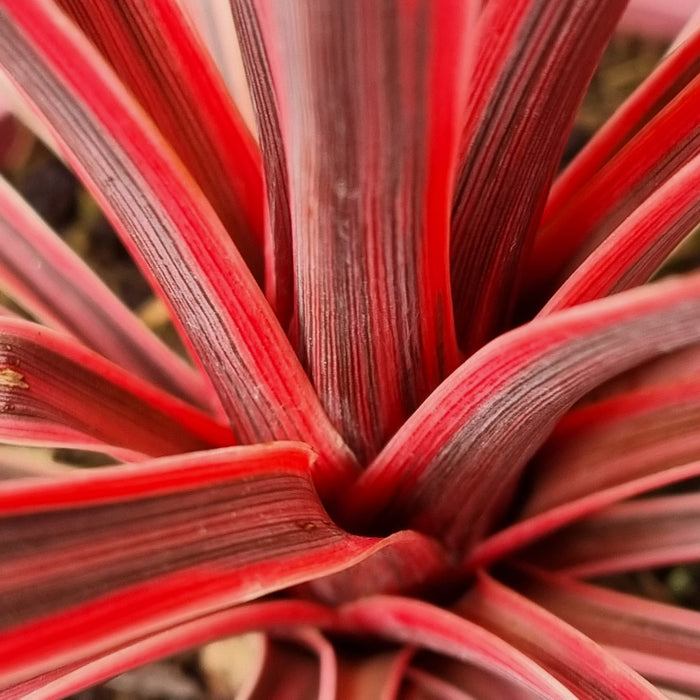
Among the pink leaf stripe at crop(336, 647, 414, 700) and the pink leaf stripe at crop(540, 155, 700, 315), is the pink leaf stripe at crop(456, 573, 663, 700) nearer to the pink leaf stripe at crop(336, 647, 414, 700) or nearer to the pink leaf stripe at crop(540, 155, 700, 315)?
the pink leaf stripe at crop(336, 647, 414, 700)

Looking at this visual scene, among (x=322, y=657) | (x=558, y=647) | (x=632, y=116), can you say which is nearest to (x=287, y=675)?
(x=322, y=657)

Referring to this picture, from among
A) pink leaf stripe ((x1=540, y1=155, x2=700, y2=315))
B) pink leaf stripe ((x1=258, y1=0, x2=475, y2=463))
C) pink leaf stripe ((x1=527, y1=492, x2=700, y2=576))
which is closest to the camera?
pink leaf stripe ((x1=258, y1=0, x2=475, y2=463))

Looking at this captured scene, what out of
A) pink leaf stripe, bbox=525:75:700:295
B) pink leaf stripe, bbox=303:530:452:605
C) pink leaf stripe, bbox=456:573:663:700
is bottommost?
pink leaf stripe, bbox=456:573:663:700

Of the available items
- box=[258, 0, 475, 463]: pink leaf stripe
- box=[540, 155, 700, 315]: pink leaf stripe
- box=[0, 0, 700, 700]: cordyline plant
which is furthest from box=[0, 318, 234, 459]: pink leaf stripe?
box=[540, 155, 700, 315]: pink leaf stripe

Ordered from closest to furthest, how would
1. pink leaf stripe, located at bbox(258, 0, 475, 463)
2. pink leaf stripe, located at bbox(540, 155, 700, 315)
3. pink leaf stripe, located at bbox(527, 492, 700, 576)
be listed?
pink leaf stripe, located at bbox(258, 0, 475, 463), pink leaf stripe, located at bbox(540, 155, 700, 315), pink leaf stripe, located at bbox(527, 492, 700, 576)

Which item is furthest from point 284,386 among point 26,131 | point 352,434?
point 26,131

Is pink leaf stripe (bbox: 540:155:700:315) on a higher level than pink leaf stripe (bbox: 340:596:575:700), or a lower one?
higher

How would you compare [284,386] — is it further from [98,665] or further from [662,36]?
[662,36]

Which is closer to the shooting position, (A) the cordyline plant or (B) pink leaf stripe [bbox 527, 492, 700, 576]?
(A) the cordyline plant
